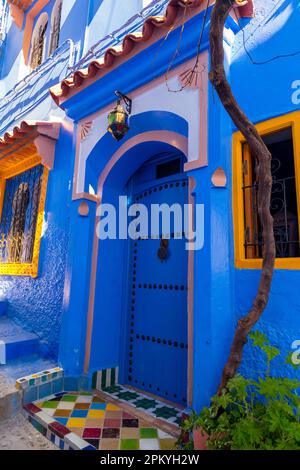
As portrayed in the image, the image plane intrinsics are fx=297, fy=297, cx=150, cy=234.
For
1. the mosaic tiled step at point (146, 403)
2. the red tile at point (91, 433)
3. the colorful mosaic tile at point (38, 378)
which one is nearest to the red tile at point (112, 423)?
the red tile at point (91, 433)

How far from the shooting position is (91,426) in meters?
2.71

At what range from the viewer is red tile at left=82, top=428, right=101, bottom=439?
8.31 ft

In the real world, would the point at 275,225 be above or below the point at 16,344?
above

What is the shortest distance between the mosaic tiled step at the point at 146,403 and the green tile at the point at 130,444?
45 cm

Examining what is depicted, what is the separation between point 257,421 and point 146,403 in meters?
1.65

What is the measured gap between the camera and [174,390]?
3.23 meters

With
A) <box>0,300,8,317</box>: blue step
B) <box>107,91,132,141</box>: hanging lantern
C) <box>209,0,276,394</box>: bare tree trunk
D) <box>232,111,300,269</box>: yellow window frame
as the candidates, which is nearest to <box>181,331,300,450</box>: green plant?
<box>209,0,276,394</box>: bare tree trunk

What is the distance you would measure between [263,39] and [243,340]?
265 centimetres

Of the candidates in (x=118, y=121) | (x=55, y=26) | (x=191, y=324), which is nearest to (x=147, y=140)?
(x=118, y=121)

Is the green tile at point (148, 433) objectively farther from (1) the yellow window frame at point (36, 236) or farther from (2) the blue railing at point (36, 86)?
(2) the blue railing at point (36, 86)

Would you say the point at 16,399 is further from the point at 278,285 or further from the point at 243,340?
the point at 278,285

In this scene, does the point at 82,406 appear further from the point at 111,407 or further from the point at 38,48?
the point at 38,48

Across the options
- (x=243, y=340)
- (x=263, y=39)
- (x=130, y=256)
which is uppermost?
(x=263, y=39)

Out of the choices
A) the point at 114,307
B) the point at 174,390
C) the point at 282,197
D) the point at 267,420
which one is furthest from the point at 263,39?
the point at 174,390
